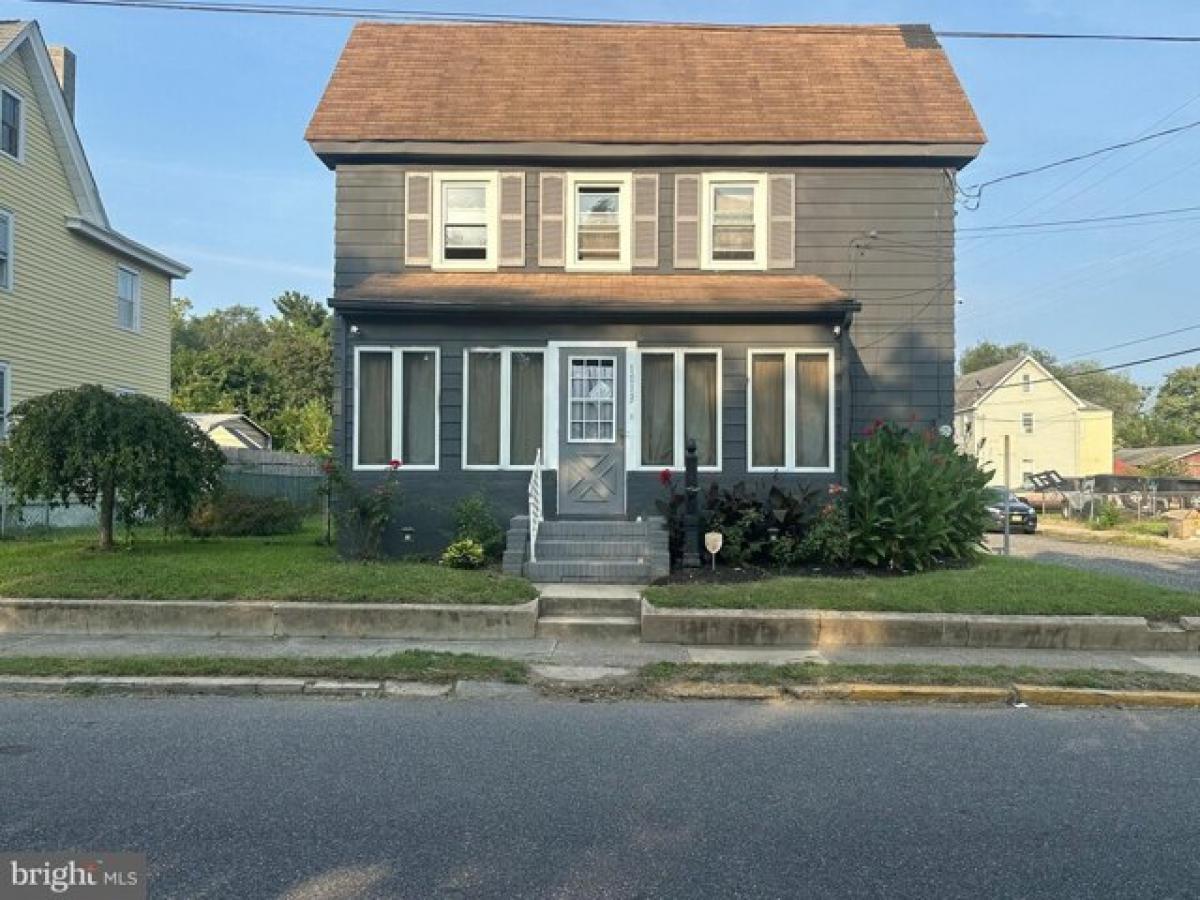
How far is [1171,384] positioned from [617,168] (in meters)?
94.5

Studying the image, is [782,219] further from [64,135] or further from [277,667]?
[64,135]

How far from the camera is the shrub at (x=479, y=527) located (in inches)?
488

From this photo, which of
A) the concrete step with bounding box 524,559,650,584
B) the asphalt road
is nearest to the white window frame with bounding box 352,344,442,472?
the concrete step with bounding box 524,559,650,584

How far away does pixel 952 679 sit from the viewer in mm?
7801

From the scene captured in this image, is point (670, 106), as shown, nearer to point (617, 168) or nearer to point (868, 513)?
point (617, 168)

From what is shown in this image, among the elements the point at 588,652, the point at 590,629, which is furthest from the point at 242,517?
the point at 588,652

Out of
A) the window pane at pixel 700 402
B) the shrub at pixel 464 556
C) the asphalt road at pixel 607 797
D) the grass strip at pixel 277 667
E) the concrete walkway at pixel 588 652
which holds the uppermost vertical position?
the window pane at pixel 700 402

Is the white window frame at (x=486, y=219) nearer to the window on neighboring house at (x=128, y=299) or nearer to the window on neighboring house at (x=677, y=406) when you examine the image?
the window on neighboring house at (x=677, y=406)

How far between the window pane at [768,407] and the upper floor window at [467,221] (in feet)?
14.5

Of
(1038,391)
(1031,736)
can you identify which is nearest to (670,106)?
(1031,736)

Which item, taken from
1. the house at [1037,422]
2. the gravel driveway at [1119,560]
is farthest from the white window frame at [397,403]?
the house at [1037,422]

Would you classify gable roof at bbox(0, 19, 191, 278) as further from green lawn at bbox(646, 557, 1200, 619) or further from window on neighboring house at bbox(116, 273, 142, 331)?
green lawn at bbox(646, 557, 1200, 619)

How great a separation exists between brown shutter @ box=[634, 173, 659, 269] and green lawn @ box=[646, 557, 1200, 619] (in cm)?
582

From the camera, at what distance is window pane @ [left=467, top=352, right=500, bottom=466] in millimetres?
13406
